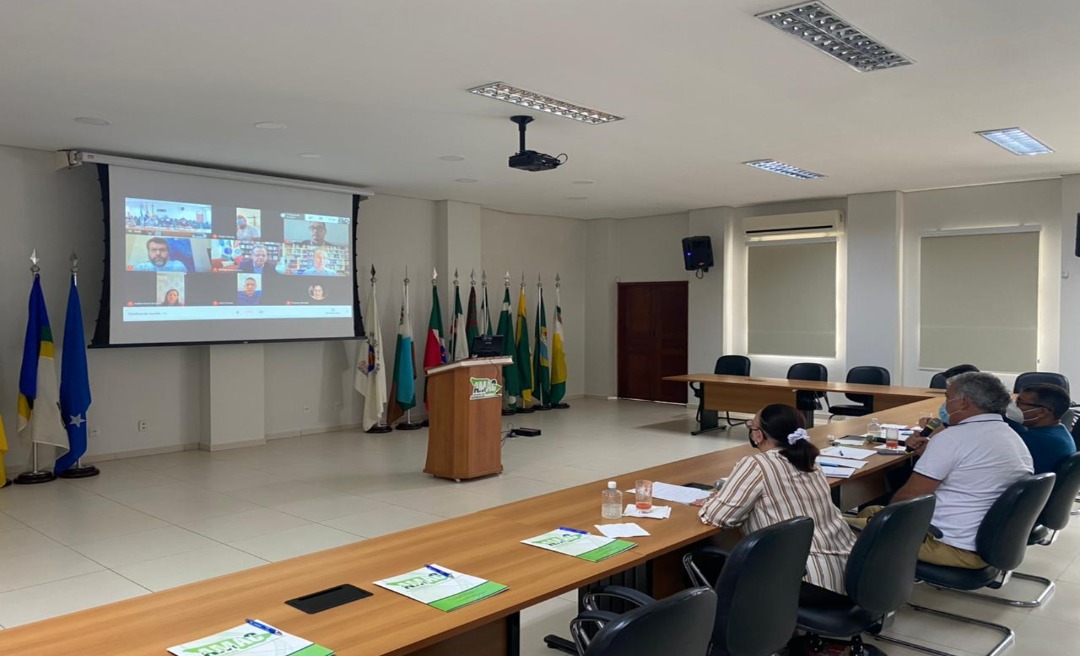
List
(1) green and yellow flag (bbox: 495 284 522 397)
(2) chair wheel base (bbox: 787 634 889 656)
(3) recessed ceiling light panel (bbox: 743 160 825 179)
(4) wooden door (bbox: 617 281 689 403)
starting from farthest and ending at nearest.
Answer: (4) wooden door (bbox: 617 281 689 403), (1) green and yellow flag (bbox: 495 284 522 397), (3) recessed ceiling light panel (bbox: 743 160 825 179), (2) chair wheel base (bbox: 787 634 889 656)

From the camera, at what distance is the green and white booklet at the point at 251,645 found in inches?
71.6

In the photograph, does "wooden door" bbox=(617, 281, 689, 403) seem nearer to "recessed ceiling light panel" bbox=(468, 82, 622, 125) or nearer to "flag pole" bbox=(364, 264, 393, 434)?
"flag pole" bbox=(364, 264, 393, 434)

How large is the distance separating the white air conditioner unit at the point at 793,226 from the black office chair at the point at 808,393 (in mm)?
2173

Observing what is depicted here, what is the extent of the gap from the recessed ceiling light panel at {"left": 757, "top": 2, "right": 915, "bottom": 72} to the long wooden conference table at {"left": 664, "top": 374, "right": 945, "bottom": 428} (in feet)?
13.1

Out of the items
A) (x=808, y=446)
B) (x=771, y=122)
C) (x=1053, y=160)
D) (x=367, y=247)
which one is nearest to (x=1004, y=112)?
(x=771, y=122)

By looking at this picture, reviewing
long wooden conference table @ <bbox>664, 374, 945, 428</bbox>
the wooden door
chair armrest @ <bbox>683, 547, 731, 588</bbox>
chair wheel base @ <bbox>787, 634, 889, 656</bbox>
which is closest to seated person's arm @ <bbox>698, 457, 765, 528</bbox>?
chair armrest @ <bbox>683, 547, 731, 588</bbox>

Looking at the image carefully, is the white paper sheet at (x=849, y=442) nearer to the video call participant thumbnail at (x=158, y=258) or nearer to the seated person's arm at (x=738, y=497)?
the seated person's arm at (x=738, y=497)

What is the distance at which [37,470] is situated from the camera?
6.91m

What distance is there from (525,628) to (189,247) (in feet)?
18.6

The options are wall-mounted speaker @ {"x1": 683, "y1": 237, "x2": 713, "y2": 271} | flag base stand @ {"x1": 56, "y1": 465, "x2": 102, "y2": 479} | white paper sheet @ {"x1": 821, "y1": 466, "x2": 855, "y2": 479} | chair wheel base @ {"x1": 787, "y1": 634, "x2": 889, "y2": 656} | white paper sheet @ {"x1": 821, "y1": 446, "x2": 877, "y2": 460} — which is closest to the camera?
chair wheel base @ {"x1": 787, "y1": 634, "x2": 889, "y2": 656}

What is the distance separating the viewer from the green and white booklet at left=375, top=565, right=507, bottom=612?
2.15 meters

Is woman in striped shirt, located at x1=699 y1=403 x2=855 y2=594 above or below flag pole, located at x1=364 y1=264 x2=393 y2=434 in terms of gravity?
above

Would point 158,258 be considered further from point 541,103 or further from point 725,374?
point 725,374

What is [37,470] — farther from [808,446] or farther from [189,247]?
[808,446]
